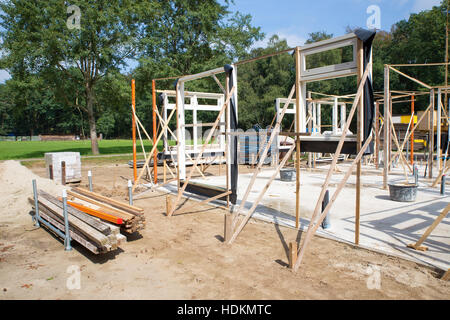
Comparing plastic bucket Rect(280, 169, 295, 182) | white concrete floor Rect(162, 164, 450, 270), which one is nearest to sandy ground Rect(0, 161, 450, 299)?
white concrete floor Rect(162, 164, 450, 270)

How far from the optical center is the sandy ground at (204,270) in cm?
395

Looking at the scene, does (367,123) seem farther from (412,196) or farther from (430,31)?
(430,31)

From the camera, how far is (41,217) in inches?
271

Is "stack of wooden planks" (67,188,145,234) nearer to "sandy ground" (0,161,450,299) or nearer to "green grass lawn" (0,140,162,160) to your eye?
"sandy ground" (0,161,450,299)

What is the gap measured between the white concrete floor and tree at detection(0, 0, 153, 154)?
15034 millimetres

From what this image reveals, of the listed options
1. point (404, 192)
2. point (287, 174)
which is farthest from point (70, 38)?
point (404, 192)

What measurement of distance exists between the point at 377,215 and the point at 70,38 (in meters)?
21.0

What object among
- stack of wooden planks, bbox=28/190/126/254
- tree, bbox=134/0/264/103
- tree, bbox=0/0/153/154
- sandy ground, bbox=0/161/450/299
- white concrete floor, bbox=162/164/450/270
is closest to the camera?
sandy ground, bbox=0/161/450/299

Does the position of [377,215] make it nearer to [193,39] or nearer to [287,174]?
[287,174]

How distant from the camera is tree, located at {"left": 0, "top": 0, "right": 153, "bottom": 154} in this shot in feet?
67.2

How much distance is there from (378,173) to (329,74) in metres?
10.1

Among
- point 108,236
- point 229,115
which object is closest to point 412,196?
point 229,115

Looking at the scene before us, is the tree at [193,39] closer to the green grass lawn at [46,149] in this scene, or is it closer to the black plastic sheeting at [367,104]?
the green grass lawn at [46,149]

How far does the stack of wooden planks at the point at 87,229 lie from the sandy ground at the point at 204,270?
0.85 ft
